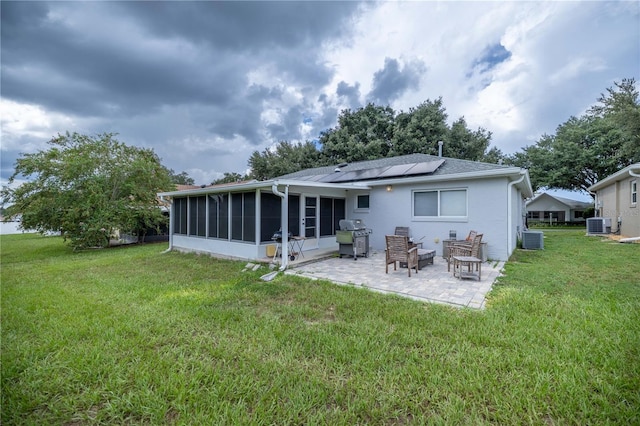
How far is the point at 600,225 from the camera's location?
14.1m

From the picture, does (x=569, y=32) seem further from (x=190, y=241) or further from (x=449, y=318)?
(x=190, y=241)

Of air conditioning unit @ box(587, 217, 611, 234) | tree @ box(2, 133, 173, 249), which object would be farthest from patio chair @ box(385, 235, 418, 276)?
air conditioning unit @ box(587, 217, 611, 234)

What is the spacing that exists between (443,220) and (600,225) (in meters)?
12.1

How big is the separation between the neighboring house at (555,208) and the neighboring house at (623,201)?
16.5 meters

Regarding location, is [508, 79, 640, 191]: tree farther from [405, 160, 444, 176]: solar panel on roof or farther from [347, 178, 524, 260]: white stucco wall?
[347, 178, 524, 260]: white stucco wall

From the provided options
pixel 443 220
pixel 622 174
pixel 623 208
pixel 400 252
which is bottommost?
pixel 400 252

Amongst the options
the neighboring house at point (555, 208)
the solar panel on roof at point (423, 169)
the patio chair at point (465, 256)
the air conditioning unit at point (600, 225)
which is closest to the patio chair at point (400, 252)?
the patio chair at point (465, 256)

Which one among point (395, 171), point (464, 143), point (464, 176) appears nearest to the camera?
point (464, 176)

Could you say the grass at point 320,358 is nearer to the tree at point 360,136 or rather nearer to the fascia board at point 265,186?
the fascia board at point 265,186

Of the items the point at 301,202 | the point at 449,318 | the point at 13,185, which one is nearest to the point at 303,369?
the point at 449,318

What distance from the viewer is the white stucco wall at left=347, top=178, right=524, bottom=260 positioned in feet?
25.3

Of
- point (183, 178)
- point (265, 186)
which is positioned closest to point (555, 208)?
point (265, 186)

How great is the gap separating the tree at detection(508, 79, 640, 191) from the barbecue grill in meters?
23.2

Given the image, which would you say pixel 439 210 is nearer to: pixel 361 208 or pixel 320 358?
pixel 361 208
